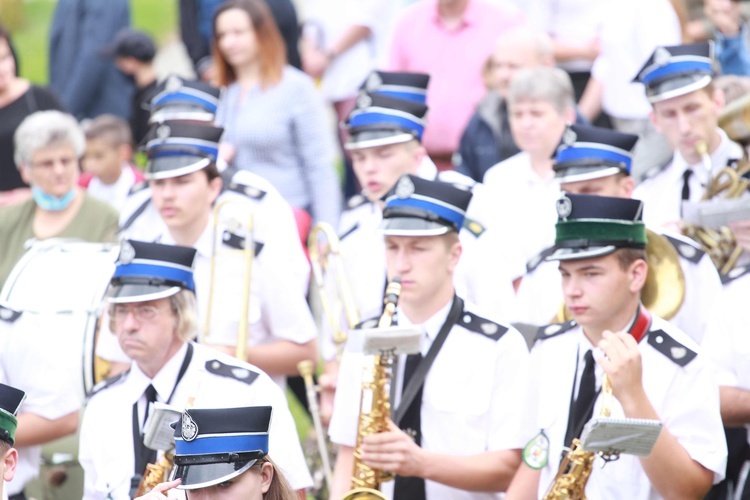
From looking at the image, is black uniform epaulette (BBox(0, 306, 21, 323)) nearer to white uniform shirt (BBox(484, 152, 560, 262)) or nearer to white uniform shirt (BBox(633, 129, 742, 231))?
white uniform shirt (BBox(484, 152, 560, 262))

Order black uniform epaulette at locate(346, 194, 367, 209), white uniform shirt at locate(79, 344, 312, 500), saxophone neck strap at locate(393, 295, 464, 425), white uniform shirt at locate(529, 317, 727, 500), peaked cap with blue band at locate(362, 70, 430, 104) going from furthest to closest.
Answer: peaked cap with blue band at locate(362, 70, 430, 104) → black uniform epaulette at locate(346, 194, 367, 209) → saxophone neck strap at locate(393, 295, 464, 425) → white uniform shirt at locate(79, 344, 312, 500) → white uniform shirt at locate(529, 317, 727, 500)

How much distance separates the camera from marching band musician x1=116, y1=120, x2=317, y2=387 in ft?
30.1

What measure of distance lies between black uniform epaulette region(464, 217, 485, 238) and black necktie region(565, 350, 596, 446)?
2.12 meters

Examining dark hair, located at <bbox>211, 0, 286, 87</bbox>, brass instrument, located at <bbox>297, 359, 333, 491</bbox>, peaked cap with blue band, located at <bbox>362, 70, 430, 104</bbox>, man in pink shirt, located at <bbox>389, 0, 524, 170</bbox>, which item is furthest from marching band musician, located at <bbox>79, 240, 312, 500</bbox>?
man in pink shirt, located at <bbox>389, 0, 524, 170</bbox>

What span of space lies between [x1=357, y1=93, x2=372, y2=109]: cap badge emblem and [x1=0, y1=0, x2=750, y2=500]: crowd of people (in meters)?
0.04

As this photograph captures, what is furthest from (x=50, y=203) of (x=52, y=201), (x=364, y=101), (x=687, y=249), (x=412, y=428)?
(x=687, y=249)

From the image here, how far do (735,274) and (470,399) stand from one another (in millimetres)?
1545

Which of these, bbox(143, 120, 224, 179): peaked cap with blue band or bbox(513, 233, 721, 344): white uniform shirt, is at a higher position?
bbox(143, 120, 224, 179): peaked cap with blue band

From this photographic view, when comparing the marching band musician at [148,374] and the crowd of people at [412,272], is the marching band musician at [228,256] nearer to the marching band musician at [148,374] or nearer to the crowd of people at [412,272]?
the crowd of people at [412,272]

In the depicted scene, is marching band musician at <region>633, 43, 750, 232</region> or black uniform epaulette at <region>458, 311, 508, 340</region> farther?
marching band musician at <region>633, 43, 750, 232</region>

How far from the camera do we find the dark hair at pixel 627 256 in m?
7.01

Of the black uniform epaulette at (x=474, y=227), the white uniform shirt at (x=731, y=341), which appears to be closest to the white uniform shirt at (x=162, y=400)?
the black uniform epaulette at (x=474, y=227)

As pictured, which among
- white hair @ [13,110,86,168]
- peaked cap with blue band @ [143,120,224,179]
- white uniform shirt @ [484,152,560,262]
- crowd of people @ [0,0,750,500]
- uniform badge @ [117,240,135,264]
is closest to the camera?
crowd of people @ [0,0,750,500]

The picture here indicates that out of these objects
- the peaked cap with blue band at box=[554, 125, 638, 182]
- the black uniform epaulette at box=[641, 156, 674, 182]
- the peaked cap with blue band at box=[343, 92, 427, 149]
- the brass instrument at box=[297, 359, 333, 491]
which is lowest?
the brass instrument at box=[297, 359, 333, 491]
